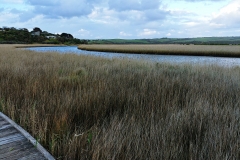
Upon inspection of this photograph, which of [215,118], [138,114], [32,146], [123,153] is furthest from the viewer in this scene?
[138,114]

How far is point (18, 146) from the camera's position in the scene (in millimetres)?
1929

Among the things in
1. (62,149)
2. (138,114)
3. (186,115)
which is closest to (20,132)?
(62,149)

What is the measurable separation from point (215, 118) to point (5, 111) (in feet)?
10.1

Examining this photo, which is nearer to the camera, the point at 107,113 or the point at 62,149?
the point at 62,149

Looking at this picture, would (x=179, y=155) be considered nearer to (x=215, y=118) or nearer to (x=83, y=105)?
(x=215, y=118)

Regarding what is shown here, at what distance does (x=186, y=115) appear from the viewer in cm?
260

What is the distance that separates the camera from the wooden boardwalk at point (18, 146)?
69.1 inches

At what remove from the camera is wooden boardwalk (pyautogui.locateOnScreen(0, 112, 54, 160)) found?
1755mm

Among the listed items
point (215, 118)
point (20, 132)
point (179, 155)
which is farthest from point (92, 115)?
point (215, 118)

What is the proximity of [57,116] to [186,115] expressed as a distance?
175cm

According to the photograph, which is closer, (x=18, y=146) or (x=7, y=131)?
(x=18, y=146)

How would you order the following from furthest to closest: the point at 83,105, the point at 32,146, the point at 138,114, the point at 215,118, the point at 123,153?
the point at 83,105, the point at 138,114, the point at 215,118, the point at 32,146, the point at 123,153

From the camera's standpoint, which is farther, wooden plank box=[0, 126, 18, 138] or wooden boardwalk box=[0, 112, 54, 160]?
wooden plank box=[0, 126, 18, 138]

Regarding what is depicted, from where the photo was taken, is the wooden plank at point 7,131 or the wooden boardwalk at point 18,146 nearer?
the wooden boardwalk at point 18,146
